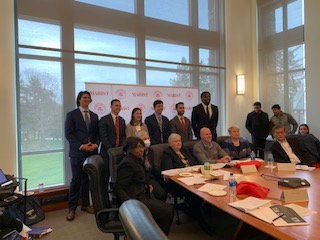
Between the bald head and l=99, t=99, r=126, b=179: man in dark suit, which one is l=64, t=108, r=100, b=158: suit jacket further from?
the bald head

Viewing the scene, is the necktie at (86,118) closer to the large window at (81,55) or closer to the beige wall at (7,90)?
the large window at (81,55)

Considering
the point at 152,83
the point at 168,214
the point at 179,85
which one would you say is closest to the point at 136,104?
the point at 152,83

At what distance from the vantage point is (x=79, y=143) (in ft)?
11.0

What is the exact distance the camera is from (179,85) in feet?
16.5

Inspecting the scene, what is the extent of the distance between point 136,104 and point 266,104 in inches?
137

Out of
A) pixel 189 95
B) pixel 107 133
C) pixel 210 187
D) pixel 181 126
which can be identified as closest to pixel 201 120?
pixel 181 126

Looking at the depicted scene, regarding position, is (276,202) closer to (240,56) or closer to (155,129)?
(155,129)

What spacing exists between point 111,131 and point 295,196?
2526 millimetres

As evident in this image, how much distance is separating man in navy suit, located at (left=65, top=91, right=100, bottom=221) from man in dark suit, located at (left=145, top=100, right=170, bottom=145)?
0.97m

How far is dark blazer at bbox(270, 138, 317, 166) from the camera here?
3.28m

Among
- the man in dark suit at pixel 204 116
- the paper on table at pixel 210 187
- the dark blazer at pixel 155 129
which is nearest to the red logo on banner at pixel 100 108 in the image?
the dark blazer at pixel 155 129

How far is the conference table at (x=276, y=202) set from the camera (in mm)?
→ 1281

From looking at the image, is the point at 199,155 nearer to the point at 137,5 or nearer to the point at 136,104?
the point at 136,104

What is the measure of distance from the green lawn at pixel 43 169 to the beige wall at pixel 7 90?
0.20 meters
